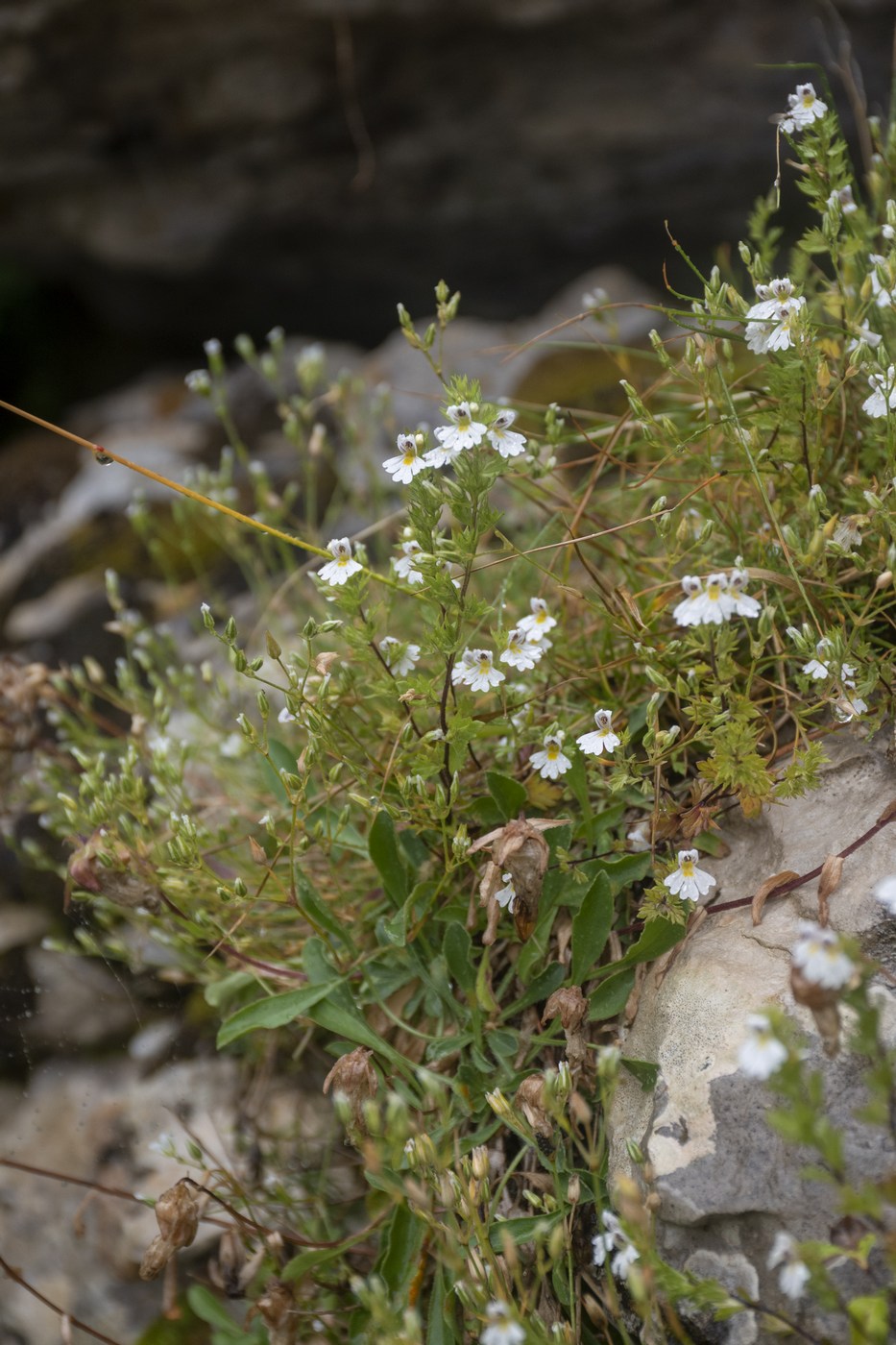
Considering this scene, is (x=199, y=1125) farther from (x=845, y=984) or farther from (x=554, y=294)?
(x=554, y=294)

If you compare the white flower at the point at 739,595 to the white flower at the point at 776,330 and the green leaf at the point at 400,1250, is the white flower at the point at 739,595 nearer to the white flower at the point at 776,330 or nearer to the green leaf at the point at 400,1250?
the white flower at the point at 776,330

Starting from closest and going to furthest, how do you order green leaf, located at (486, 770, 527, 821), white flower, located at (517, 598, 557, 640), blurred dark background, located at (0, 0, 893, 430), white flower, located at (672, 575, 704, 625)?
white flower, located at (672, 575, 704, 625), white flower, located at (517, 598, 557, 640), green leaf, located at (486, 770, 527, 821), blurred dark background, located at (0, 0, 893, 430)

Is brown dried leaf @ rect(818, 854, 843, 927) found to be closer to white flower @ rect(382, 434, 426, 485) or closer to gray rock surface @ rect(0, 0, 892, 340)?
white flower @ rect(382, 434, 426, 485)

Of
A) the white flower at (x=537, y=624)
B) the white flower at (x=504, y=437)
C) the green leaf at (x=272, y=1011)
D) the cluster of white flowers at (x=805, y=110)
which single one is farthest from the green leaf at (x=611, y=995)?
the cluster of white flowers at (x=805, y=110)

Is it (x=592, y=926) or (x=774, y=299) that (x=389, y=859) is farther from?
(x=774, y=299)

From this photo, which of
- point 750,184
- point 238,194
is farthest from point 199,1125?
point 750,184

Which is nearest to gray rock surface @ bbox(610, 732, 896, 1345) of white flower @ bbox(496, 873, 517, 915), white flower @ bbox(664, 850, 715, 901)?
white flower @ bbox(664, 850, 715, 901)
